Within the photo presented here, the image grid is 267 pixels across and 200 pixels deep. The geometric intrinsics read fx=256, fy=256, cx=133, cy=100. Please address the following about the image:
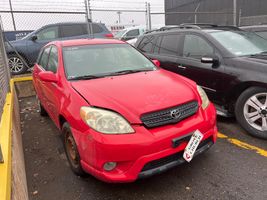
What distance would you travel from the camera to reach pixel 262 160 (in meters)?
3.13

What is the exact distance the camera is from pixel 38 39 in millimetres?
9094

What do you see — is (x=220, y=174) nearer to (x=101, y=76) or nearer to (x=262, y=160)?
(x=262, y=160)

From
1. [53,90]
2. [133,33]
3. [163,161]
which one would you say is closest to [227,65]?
[163,161]

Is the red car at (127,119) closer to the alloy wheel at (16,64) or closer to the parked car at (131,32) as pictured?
the alloy wheel at (16,64)

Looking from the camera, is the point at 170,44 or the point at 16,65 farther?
the point at 16,65

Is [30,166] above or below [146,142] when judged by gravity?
below

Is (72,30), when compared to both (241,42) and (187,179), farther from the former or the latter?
(187,179)

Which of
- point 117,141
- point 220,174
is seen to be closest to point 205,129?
point 220,174

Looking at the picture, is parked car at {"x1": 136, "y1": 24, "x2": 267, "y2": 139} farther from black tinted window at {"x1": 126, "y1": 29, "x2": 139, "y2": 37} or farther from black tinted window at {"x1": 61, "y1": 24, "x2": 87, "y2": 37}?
black tinted window at {"x1": 126, "y1": 29, "x2": 139, "y2": 37}

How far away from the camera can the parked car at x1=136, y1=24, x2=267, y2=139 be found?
3646 millimetres

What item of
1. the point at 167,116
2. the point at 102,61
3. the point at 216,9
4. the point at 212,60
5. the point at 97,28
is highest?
the point at 216,9

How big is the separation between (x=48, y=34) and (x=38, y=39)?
43cm

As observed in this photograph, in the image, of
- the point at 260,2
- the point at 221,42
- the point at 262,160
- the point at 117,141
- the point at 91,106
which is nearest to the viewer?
the point at 117,141

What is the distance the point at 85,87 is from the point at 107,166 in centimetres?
97
